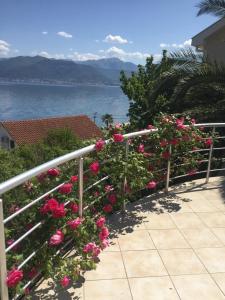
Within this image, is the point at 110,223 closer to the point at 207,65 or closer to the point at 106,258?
the point at 106,258

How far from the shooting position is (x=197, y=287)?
3318mm

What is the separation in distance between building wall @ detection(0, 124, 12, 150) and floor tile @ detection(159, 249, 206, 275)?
45.4 m

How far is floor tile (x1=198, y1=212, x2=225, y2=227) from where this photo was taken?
4.65m

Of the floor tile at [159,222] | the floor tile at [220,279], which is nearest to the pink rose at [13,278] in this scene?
the floor tile at [220,279]

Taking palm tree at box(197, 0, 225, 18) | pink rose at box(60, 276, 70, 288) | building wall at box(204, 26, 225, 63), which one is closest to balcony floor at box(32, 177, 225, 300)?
pink rose at box(60, 276, 70, 288)

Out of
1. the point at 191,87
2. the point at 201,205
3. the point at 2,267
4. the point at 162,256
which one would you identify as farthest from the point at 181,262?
the point at 191,87

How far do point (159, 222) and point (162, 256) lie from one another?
0.86 meters

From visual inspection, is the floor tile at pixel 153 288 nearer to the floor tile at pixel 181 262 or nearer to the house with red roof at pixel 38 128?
the floor tile at pixel 181 262

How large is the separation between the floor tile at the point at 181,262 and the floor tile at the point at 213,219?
0.83 m

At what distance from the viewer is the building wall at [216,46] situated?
12.2 m

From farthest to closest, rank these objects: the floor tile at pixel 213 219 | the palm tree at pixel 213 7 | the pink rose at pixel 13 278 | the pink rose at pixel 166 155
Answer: the palm tree at pixel 213 7 → the pink rose at pixel 166 155 → the floor tile at pixel 213 219 → the pink rose at pixel 13 278

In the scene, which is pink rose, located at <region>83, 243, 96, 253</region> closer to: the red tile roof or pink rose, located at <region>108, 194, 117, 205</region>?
pink rose, located at <region>108, 194, 117, 205</region>

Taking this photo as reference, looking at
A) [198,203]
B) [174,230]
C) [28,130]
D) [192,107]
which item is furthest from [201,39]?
[28,130]

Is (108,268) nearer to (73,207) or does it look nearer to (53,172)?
(73,207)
